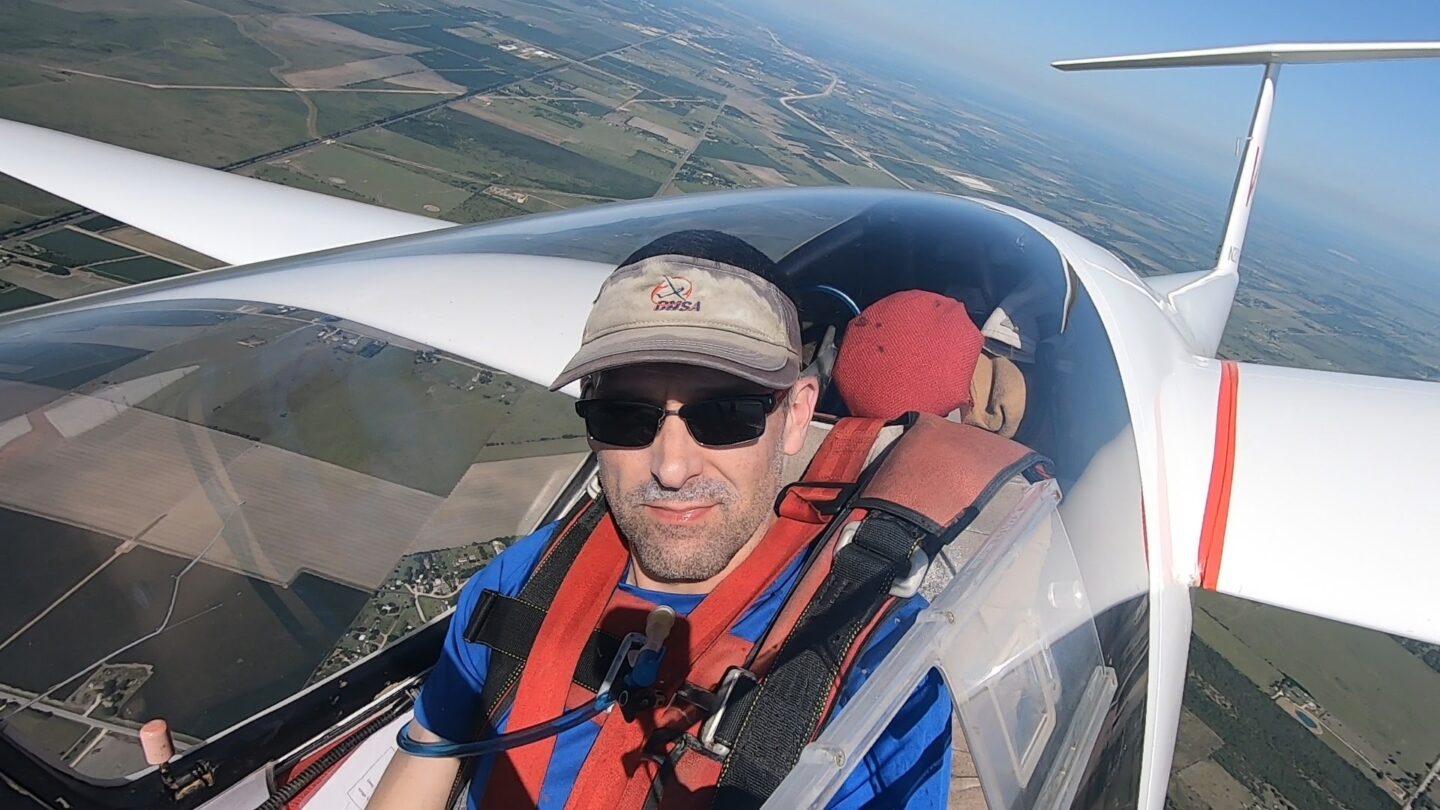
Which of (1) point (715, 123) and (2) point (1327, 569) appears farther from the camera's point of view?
(1) point (715, 123)

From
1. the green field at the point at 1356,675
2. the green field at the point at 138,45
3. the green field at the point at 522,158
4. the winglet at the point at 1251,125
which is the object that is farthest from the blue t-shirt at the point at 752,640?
the green field at the point at 138,45

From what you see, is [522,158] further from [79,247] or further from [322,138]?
[79,247]

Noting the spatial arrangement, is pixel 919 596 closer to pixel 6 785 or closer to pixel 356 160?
pixel 6 785

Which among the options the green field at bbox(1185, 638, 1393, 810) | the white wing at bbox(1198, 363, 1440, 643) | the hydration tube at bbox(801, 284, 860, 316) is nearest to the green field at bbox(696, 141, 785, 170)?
the green field at bbox(1185, 638, 1393, 810)

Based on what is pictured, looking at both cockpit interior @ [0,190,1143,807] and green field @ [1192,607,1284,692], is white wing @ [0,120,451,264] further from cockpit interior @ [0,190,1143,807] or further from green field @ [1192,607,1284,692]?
green field @ [1192,607,1284,692]

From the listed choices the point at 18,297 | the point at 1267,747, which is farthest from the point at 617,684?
the point at 18,297

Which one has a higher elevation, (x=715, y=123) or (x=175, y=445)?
(x=175, y=445)

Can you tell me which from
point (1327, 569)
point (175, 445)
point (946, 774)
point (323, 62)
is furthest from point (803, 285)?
point (323, 62)

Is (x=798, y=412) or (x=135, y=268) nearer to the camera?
(x=798, y=412)
